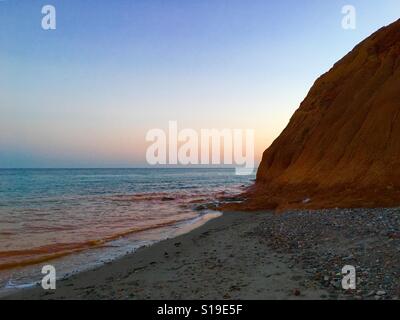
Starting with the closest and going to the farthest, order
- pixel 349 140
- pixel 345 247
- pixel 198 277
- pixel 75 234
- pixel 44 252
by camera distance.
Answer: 1. pixel 198 277
2. pixel 345 247
3. pixel 44 252
4. pixel 75 234
5. pixel 349 140

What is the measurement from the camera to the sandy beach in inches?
271

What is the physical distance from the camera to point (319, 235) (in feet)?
35.3

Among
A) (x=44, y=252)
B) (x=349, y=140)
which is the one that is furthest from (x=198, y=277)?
(x=349, y=140)

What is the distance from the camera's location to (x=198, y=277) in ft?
27.9

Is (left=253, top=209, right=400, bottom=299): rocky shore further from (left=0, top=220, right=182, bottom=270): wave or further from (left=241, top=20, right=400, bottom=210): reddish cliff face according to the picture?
Result: (left=0, top=220, right=182, bottom=270): wave

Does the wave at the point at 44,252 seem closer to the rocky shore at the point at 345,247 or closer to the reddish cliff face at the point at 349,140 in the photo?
the rocky shore at the point at 345,247

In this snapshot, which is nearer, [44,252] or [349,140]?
[44,252]

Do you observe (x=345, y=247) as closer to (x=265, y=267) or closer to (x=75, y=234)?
(x=265, y=267)

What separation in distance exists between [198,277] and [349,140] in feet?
65.1

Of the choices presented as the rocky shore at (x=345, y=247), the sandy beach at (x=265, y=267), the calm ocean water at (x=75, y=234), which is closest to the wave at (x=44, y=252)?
the calm ocean water at (x=75, y=234)

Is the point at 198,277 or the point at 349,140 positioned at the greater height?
the point at 349,140

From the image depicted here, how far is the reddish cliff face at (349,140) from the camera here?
61.9 ft

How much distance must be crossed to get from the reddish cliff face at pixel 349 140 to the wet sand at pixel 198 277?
8.39 meters

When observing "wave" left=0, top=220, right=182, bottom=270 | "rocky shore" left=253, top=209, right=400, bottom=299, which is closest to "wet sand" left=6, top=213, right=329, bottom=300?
"rocky shore" left=253, top=209, right=400, bottom=299
